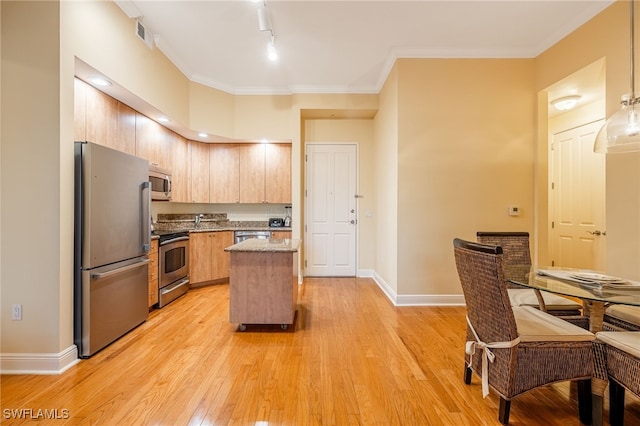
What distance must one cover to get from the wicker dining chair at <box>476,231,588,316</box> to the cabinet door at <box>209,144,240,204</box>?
3.88 m

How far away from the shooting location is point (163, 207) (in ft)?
15.6

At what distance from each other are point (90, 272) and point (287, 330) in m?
1.79

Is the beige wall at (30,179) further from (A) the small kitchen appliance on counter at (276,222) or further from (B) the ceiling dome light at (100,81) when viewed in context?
(A) the small kitchen appliance on counter at (276,222)

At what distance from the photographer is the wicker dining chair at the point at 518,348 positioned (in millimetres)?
1548

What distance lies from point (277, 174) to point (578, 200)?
181 inches

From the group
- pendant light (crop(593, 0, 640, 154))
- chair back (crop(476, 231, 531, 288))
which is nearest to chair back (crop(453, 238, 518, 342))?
chair back (crop(476, 231, 531, 288))

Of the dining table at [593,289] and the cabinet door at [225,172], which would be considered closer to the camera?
the dining table at [593,289]

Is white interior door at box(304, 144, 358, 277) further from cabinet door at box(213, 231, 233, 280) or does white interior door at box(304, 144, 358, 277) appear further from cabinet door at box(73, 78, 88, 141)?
cabinet door at box(73, 78, 88, 141)

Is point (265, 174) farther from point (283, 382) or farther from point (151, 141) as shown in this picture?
point (283, 382)

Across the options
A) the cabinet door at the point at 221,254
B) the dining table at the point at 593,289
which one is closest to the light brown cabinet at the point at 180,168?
the cabinet door at the point at 221,254

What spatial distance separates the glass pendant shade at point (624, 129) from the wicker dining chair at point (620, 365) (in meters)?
1.20

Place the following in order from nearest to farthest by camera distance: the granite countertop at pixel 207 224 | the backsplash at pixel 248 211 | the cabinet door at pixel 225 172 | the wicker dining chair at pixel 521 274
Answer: the wicker dining chair at pixel 521 274 → the granite countertop at pixel 207 224 → the cabinet door at pixel 225 172 → the backsplash at pixel 248 211

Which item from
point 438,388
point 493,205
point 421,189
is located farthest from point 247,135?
point 438,388
